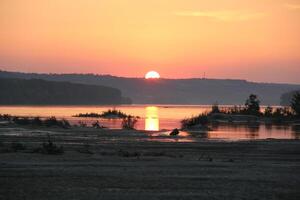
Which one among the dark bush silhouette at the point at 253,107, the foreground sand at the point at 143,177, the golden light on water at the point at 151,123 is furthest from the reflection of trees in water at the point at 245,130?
the dark bush silhouette at the point at 253,107

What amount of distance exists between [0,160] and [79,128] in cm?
2796

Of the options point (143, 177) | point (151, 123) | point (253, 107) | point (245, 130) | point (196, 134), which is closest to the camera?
point (143, 177)

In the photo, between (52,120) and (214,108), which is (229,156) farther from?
(214,108)

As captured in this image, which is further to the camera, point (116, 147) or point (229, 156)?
point (116, 147)

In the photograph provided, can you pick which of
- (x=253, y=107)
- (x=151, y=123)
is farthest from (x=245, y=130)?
(x=253, y=107)

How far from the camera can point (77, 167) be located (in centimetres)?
2050

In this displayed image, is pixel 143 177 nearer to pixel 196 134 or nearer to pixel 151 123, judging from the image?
pixel 196 134

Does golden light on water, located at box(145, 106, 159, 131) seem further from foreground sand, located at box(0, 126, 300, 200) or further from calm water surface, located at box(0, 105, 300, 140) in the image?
foreground sand, located at box(0, 126, 300, 200)

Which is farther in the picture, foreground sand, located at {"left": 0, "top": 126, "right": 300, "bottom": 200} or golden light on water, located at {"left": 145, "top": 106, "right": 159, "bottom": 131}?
golden light on water, located at {"left": 145, "top": 106, "right": 159, "bottom": 131}

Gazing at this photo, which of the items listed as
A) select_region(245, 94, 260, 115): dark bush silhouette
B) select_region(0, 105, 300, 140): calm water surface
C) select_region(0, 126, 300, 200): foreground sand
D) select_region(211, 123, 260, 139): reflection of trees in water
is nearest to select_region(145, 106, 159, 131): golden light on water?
select_region(0, 105, 300, 140): calm water surface

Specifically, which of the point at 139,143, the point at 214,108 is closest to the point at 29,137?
the point at 139,143

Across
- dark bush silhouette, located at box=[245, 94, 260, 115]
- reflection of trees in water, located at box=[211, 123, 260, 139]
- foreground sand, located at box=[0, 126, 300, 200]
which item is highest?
dark bush silhouette, located at box=[245, 94, 260, 115]

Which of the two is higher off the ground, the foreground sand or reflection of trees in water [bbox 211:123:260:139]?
reflection of trees in water [bbox 211:123:260:139]

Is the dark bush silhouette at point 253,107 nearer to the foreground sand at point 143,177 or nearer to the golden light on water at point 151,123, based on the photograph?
the golden light on water at point 151,123
